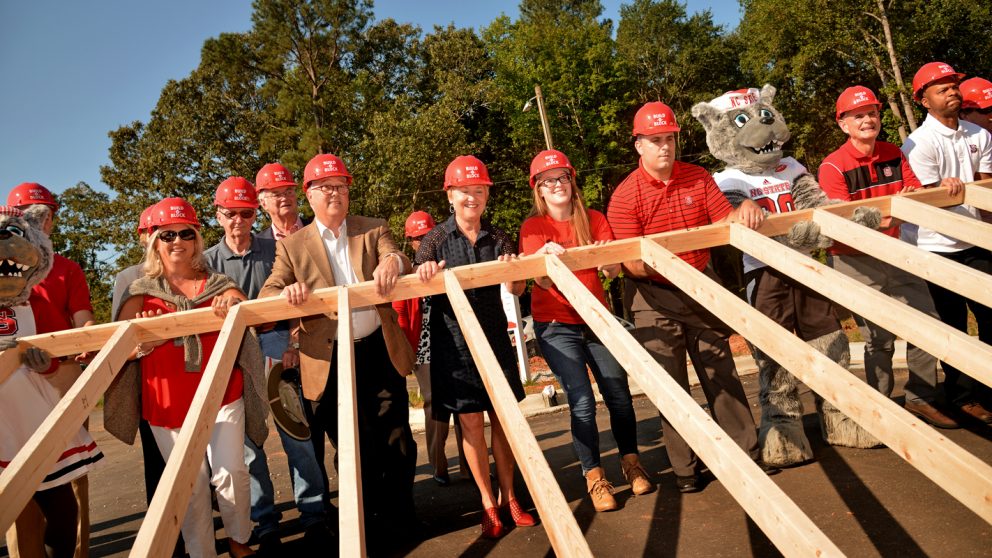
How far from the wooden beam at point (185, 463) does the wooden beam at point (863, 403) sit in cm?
234

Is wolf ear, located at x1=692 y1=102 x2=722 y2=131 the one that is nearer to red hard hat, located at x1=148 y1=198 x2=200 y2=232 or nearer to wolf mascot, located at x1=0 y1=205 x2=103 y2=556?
red hard hat, located at x1=148 y1=198 x2=200 y2=232

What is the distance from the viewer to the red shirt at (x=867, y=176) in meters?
5.11

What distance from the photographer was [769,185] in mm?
5055

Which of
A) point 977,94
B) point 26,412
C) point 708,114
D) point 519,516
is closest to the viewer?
point 26,412

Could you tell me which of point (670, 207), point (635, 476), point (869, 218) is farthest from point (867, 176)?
point (635, 476)

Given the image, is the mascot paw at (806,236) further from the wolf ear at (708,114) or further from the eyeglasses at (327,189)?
the eyeglasses at (327,189)

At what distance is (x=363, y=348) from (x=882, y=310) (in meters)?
A: 2.84

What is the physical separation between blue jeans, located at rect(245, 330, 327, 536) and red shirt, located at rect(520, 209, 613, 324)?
1691mm

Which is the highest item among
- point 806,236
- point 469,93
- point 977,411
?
point 469,93

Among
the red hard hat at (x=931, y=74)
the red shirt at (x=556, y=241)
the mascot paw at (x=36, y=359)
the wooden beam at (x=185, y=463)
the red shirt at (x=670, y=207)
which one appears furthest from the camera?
the red hard hat at (x=931, y=74)

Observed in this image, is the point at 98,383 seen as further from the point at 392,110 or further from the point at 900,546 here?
the point at 392,110

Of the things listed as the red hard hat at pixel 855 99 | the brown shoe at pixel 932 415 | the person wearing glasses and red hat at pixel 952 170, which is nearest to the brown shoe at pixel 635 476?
the brown shoe at pixel 932 415

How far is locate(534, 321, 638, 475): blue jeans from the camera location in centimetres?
440

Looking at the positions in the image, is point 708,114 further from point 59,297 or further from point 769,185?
point 59,297
